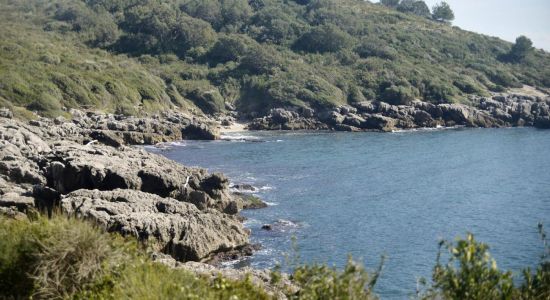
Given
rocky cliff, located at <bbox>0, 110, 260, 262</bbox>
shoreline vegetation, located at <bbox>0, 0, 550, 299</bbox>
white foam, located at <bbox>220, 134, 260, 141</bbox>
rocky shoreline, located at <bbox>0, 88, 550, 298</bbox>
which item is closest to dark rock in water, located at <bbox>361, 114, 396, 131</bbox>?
shoreline vegetation, located at <bbox>0, 0, 550, 299</bbox>

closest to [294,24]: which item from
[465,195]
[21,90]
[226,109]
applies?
[226,109]

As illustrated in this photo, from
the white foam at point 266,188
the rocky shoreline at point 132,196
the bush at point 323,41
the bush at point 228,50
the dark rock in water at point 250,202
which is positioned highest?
the bush at point 323,41

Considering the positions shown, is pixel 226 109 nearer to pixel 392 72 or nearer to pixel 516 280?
pixel 392 72

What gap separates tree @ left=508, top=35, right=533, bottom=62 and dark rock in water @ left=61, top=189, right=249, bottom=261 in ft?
458

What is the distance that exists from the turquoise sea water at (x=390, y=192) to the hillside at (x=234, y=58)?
22.2 m

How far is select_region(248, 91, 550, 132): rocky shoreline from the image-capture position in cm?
10138

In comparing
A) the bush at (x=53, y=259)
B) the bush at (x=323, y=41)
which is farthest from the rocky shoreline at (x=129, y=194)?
the bush at (x=323, y=41)

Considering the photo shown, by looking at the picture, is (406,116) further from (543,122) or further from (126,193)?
(126,193)

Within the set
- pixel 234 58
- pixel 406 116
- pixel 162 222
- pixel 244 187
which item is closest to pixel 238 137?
pixel 406 116

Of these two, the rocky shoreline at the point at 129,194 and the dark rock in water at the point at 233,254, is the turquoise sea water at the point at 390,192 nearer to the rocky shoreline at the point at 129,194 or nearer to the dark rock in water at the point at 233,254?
the dark rock in water at the point at 233,254

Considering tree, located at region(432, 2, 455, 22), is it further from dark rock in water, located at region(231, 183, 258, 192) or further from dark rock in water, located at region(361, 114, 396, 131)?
dark rock in water, located at region(231, 183, 258, 192)

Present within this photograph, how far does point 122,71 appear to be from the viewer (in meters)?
109

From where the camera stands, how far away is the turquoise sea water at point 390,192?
34812 millimetres

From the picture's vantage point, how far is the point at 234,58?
129000 mm
